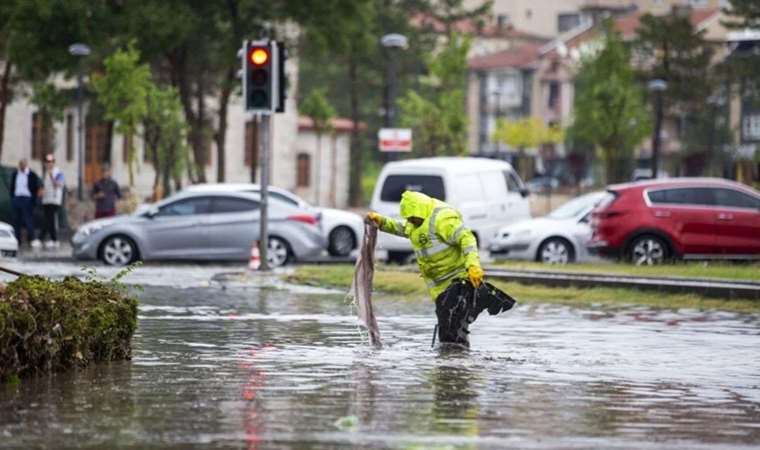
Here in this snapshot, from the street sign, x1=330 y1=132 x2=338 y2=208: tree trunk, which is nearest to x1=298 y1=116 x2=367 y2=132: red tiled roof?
x1=330 y1=132 x2=338 y2=208: tree trunk

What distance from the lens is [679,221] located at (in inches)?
1193

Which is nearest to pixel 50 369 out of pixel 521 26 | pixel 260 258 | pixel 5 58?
pixel 260 258

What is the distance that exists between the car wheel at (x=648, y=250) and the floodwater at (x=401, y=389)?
10254 millimetres

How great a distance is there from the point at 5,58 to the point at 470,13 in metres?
38.5

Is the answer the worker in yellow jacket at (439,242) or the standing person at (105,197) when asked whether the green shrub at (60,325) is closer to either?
the worker in yellow jacket at (439,242)

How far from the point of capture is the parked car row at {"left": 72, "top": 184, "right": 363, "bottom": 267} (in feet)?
106

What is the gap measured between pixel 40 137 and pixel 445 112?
1331 cm

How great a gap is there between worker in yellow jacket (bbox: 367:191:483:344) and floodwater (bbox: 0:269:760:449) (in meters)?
0.61

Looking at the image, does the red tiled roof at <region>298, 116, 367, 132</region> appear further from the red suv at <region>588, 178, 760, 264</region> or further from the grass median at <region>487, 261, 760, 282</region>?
the grass median at <region>487, 261, 760, 282</region>

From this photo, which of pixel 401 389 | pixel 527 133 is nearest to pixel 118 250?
pixel 401 389

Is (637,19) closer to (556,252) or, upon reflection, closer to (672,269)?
(556,252)

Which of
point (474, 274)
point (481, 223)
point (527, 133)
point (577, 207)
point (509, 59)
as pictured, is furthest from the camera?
point (509, 59)

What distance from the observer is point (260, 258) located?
94.5ft

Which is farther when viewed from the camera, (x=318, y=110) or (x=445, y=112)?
(x=318, y=110)
